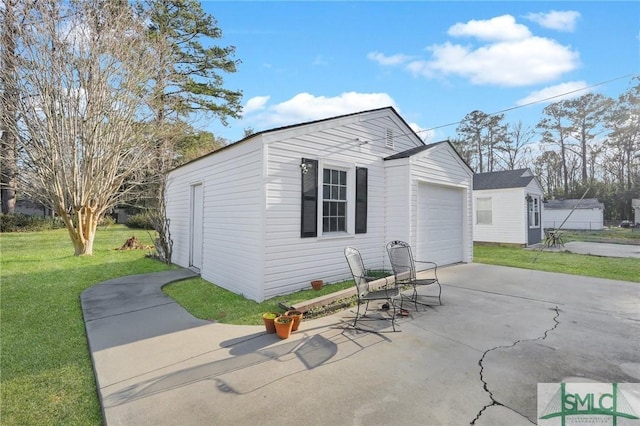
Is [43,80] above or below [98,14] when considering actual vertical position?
below

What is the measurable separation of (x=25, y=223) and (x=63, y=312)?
66.4 ft

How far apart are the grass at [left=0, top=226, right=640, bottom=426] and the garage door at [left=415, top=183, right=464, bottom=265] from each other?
1.65 m

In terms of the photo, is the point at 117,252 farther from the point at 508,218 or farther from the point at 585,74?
the point at 508,218

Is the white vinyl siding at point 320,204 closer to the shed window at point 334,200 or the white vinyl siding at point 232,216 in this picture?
the shed window at point 334,200

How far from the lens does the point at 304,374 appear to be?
9.87 feet

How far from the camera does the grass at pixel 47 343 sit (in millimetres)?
2562

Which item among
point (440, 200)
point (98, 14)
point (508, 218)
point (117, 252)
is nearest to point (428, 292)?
point (440, 200)

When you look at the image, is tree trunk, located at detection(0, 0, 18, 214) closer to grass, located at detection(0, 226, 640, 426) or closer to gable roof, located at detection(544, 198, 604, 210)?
grass, located at detection(0, 226, 640, 426)

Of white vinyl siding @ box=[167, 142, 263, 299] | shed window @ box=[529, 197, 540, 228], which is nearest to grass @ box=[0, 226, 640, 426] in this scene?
white vinyl siding @ box=[167, 142, 263, 299]

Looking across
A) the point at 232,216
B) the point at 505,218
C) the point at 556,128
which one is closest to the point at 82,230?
the point at 232,216

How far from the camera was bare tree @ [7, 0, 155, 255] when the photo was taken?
32.3 feet

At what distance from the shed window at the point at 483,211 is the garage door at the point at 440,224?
7.06 metres

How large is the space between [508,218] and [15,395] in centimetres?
1670

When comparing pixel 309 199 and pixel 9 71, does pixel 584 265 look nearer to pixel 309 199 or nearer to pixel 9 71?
pixel 309 199
